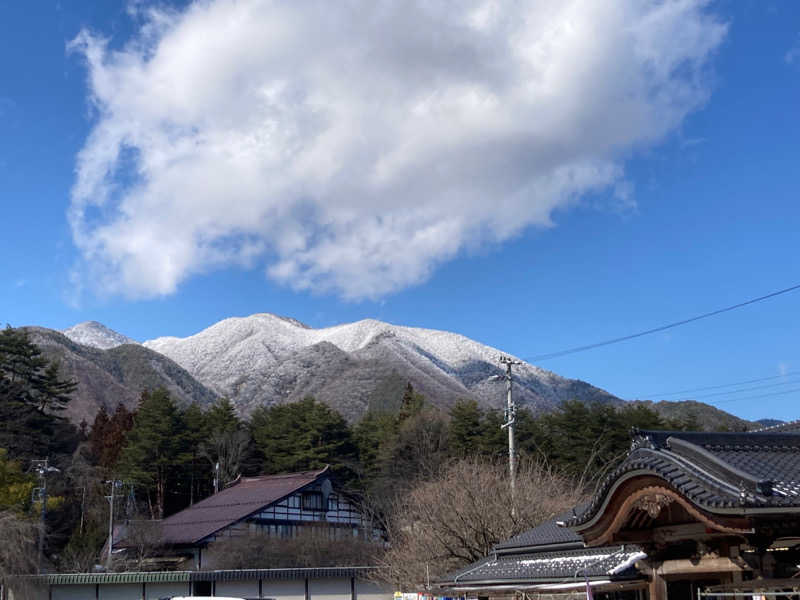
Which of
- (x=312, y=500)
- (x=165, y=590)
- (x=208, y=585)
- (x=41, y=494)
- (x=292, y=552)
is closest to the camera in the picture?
(x=208, y=585)

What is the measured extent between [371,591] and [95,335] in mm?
163536

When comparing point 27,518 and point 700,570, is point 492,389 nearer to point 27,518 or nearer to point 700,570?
point 27,518

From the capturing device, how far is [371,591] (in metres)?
33.1

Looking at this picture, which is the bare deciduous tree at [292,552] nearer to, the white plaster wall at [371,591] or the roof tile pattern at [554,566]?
the white plaster wall at [371,591]

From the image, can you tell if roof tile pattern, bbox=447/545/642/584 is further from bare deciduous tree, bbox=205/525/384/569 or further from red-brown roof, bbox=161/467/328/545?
red-brown roof, bbox=161/467/328/545

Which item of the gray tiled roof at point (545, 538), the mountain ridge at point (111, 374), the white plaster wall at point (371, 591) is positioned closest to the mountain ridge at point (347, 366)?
the mountain ridge at point (111, 374)

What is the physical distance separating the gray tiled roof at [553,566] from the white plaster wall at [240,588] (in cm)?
1461

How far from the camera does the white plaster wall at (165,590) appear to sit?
29.8 meters

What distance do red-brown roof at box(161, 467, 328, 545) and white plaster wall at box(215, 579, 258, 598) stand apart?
26.7ft

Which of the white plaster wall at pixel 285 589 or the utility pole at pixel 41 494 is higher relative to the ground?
the utility pole at pixel 41 494

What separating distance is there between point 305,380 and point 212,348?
153 feet

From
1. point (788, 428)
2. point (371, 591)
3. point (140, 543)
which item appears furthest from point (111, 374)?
point (788, 428)

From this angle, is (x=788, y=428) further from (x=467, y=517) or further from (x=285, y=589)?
(x=285, y=589)

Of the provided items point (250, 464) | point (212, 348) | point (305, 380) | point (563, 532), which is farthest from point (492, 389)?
point (563, 532)
